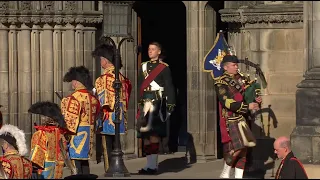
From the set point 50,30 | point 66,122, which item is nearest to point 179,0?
point 50,30

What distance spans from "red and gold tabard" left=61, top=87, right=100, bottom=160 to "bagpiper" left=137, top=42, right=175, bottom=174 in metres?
0.88

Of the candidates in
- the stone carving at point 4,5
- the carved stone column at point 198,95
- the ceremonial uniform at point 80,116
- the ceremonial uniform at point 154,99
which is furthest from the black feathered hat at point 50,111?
the carved stone column at point 198,95

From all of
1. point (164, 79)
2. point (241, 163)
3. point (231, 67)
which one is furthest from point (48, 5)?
point (241, 163)

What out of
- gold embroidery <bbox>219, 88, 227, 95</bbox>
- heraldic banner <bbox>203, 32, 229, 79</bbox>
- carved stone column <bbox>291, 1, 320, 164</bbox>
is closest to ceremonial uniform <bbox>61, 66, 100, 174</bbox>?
gold embroidery <bbox>219, 88, 227, 95</bbox>

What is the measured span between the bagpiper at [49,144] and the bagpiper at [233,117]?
224 cm

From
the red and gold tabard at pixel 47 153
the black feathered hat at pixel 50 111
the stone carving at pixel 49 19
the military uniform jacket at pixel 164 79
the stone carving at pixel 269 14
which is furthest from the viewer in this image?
the stone carving at pixel 49 19

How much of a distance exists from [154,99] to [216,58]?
129cm

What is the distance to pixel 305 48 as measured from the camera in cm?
2006

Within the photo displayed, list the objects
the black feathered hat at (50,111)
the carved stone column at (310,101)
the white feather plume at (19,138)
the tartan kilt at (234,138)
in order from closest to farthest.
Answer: the white feather plume at (19,138) → the black feathered hat at (50,111) → the tartan kilt at (234,138) → the carved stone column at (310,101)

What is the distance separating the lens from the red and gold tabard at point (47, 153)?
17.2m

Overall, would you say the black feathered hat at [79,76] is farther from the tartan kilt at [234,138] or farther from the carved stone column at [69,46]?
the carved stone column at [69,46]

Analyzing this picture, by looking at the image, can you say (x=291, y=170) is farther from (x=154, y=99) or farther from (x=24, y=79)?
(x=24, y=79)

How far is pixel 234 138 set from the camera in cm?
1839

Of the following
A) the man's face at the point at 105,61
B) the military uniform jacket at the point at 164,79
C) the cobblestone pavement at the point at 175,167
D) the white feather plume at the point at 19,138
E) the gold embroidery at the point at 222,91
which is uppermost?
the man's face at the point at 105,61
